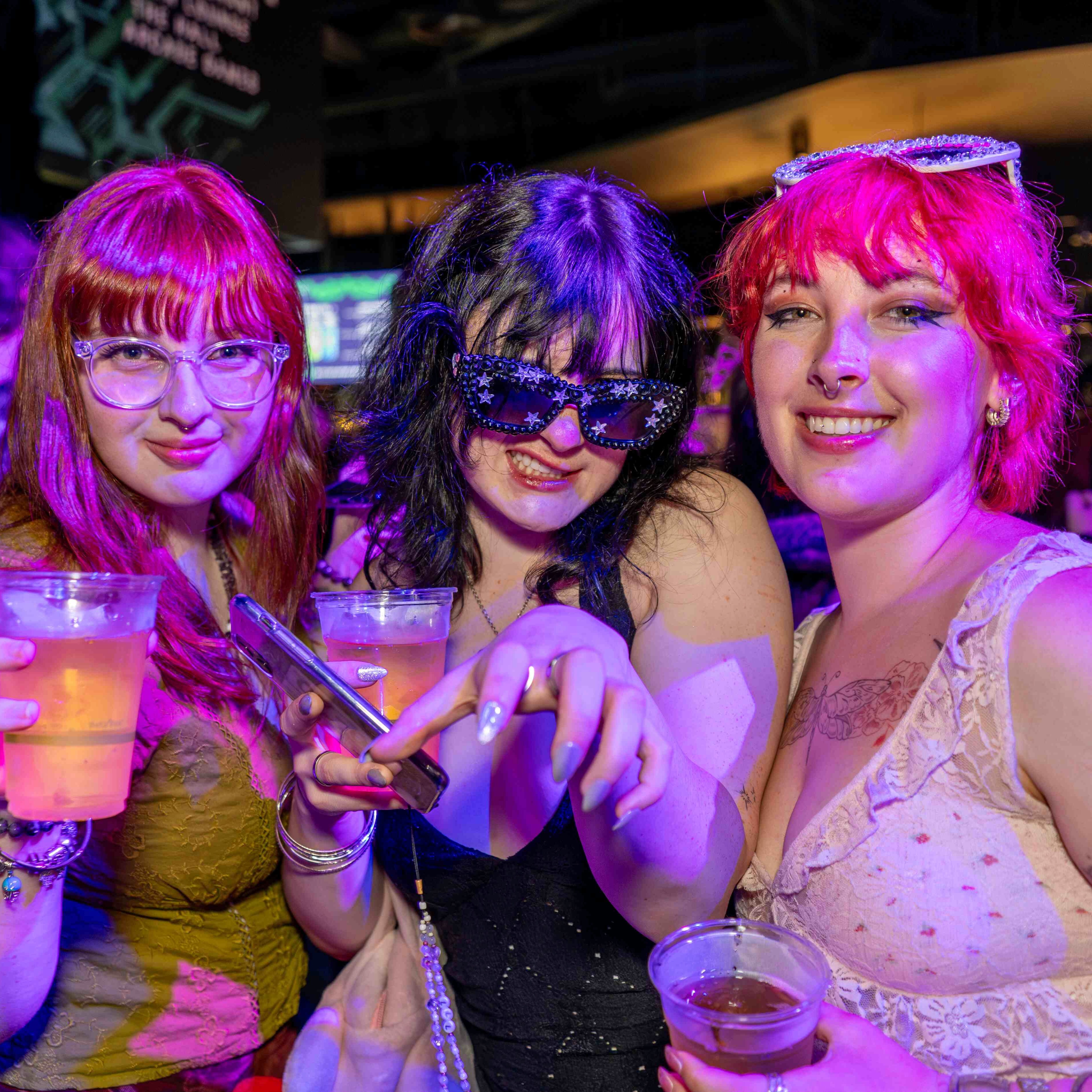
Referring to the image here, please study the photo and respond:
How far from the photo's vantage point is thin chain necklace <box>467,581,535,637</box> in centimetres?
211

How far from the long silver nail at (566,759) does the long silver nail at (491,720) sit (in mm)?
62

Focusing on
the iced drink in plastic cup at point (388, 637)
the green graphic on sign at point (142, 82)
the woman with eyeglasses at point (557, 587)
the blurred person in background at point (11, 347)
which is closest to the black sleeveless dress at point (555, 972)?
the woman with eyeglasses at point (557, 587)

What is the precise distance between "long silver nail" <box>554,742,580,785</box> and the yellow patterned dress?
3.99 feet

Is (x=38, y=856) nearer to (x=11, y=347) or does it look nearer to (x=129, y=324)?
(x=129, y=324)

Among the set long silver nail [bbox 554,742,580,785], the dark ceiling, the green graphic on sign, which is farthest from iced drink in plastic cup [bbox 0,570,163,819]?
the dark ceiling

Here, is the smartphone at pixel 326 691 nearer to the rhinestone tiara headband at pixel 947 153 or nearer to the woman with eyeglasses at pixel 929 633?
the woman with eyeglasses at pixel 929 633

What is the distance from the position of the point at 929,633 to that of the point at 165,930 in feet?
5.09

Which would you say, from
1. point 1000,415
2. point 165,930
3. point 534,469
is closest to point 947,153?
point 1000,415

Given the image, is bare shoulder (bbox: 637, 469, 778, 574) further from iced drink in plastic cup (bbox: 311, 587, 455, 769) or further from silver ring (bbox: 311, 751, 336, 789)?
silver ring (bbox: 311, 751, 336, 789)

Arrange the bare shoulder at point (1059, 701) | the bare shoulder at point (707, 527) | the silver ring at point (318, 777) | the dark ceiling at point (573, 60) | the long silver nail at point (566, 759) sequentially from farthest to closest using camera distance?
the dark ceiling at point (573, 60) < the bare shoulder at point (707, 527) < the silver ring at point (318, 777) < the bare shoulder at point (1059, 701) < the long silver nail at point (566, 759)

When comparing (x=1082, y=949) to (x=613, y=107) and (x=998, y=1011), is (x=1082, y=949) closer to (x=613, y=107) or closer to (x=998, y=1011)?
(x=998, y=1011)

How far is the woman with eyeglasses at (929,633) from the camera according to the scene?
1.38 m

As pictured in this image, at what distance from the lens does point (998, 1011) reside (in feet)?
4.62

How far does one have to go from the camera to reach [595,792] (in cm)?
100
